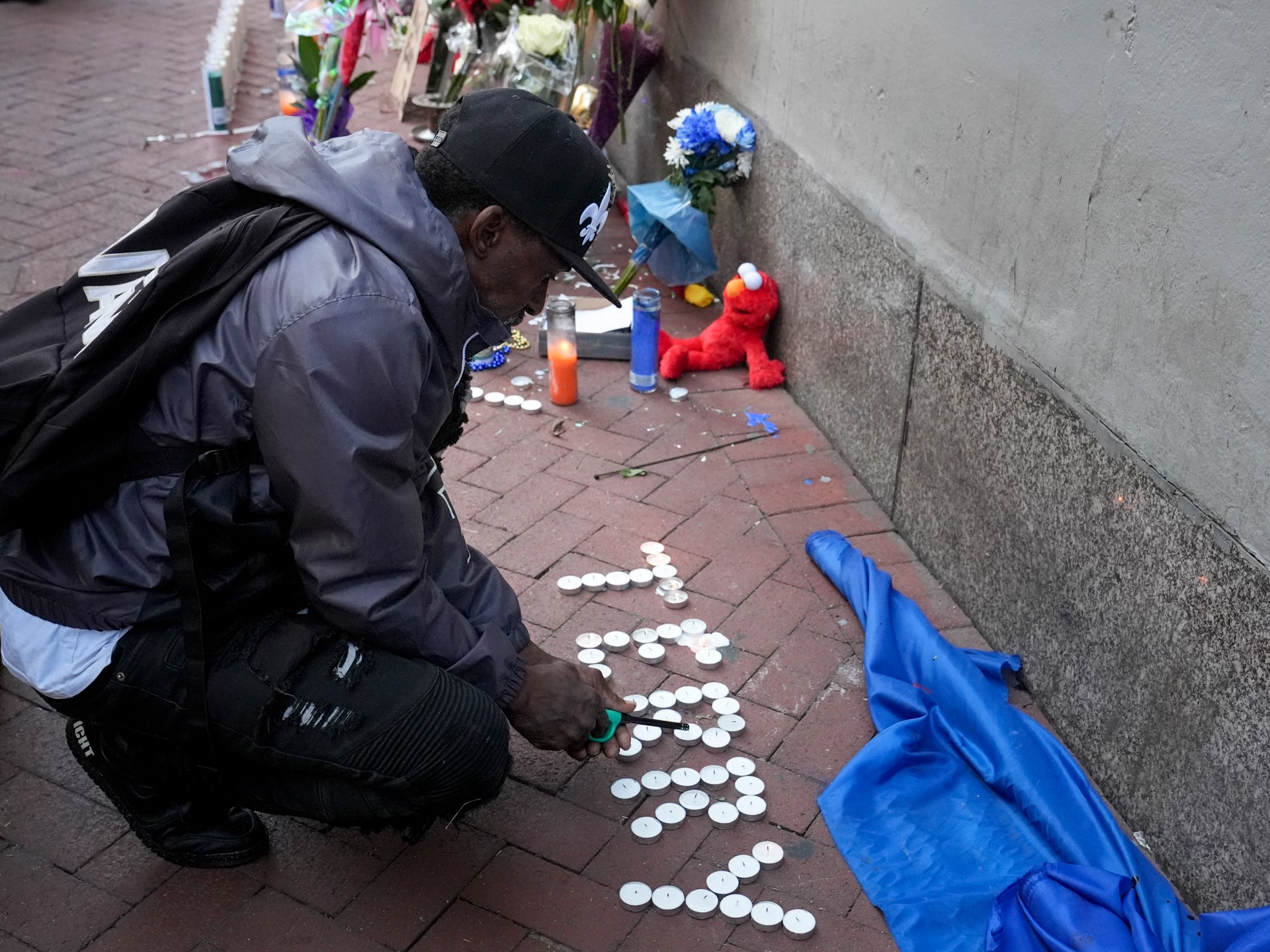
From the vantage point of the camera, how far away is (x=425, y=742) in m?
2.23

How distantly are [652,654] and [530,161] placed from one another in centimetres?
147

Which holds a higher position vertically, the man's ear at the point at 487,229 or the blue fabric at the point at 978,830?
the man's ear at the point at 487,229

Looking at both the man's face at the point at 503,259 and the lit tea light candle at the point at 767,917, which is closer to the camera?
the man's face at the point at 503,259

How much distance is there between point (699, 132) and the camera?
4.77 metres

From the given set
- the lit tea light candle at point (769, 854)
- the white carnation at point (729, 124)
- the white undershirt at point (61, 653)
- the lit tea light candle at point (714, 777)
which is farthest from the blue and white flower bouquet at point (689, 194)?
the white undershirt at point (61, 653)

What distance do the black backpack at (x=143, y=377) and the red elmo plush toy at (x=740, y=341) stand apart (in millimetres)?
2567

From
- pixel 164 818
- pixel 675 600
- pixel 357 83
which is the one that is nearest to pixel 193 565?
pixel 164 818

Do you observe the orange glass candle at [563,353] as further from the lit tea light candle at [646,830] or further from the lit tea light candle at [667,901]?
the lit tea light candle at [667,901]

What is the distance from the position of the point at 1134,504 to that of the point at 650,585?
139 cm

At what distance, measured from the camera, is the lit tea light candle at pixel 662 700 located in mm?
2980

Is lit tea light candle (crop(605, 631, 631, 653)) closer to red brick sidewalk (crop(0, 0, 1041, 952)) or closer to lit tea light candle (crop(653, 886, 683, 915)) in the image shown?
red brick sidewalk (crop(0, 0, 1041, 952))

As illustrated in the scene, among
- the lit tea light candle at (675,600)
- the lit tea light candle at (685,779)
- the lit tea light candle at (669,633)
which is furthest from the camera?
the lit tea light candle at (675,600)

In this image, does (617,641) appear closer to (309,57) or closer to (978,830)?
(978,830)

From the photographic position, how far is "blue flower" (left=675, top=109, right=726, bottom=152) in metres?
4.77
